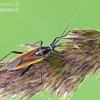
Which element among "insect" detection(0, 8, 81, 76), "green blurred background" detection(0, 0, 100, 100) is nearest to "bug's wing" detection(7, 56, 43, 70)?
"insect" detection(0, 8, 81, 76)

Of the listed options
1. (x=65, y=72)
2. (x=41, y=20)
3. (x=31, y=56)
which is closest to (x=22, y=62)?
(x=31, y=56)

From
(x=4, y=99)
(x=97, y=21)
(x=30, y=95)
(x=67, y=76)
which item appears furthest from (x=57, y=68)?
(x=97, y=21)

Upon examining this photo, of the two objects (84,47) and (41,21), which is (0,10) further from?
(84,47)

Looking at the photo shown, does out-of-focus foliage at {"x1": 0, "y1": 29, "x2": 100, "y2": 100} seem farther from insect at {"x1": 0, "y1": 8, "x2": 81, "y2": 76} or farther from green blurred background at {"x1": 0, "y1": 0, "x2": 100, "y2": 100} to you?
green blurred background at {"x1": 0, "y1": 0, "x2": 100, "y2": 100}

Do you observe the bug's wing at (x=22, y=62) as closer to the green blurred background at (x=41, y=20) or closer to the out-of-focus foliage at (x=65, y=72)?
the out-of-focus foliage at (x=65, y=72)

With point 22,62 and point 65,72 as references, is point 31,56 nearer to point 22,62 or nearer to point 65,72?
point 22,62

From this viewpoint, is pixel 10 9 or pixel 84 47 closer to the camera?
pixel 84 47

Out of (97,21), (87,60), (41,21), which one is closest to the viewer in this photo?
(87,60)

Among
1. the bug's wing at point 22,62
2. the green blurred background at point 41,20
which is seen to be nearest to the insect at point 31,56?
the bug's wing at point 22,62
